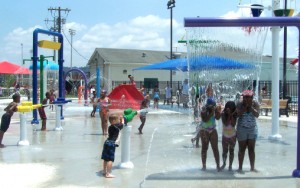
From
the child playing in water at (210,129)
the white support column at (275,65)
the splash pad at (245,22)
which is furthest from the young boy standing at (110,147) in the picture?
the white support column at (275,65)

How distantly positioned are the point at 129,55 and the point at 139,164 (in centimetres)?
4707

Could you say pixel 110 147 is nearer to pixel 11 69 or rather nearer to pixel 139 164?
pixel 139 164

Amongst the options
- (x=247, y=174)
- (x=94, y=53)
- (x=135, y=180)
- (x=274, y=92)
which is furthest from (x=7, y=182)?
(x=94, y=53)

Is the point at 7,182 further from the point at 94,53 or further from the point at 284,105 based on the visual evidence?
the point at 94,53

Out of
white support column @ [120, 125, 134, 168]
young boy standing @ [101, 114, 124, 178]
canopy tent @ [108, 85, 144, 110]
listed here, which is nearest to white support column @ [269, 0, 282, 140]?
canopy tent @ [108, 85, 144, 110]

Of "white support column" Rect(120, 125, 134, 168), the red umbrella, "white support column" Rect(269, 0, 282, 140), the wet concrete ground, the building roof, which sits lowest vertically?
the wet concrete ground

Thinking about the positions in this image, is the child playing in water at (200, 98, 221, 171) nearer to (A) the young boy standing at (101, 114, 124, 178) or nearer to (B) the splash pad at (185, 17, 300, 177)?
(B) the splash pad at (185, 17, 300, 177)

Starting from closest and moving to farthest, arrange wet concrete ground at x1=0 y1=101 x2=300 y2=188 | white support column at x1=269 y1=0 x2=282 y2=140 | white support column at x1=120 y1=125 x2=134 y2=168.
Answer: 1. wet concrete ground at x1=0 y1=101 x2=300 y2=188
2. white support column at x1=120 y1=125 x2=134 y2=168
3. white support column at x1=269 y1=0 x2=282 y2=140

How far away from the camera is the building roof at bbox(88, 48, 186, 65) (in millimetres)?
52125

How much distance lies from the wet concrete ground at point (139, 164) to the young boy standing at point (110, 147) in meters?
0.21

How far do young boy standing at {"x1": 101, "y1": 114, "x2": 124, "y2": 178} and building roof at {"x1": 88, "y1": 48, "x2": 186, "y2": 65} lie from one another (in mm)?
43853

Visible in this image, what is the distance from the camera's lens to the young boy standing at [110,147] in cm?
709

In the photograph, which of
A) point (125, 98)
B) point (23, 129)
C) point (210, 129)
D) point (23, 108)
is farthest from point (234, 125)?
point (125, 98)

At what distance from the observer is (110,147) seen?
23.5ft
